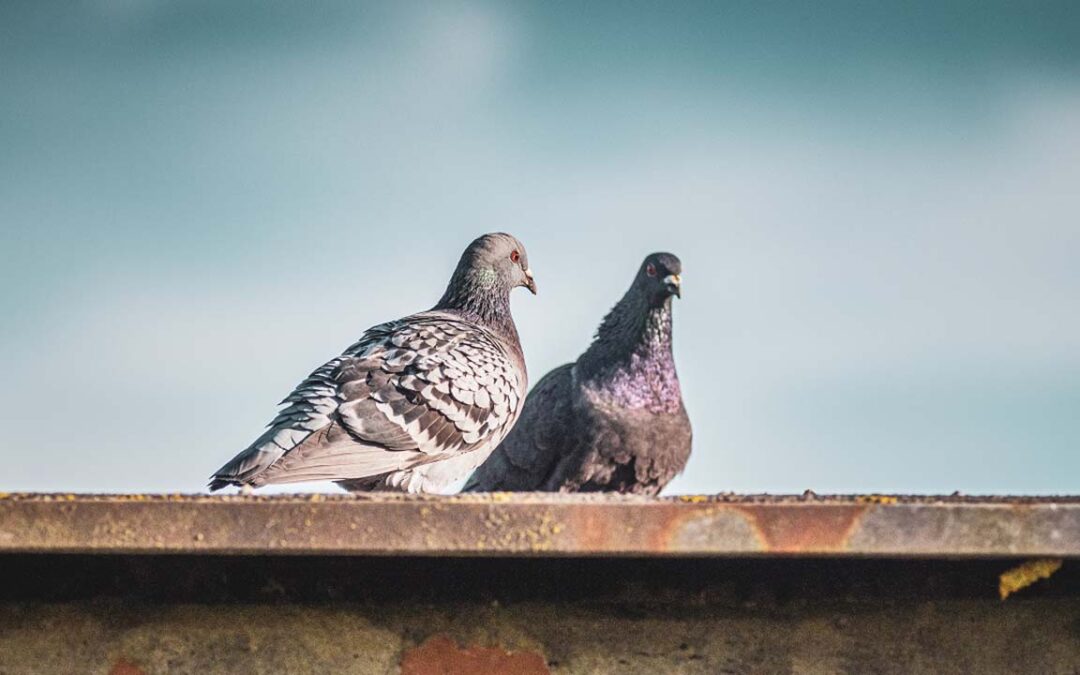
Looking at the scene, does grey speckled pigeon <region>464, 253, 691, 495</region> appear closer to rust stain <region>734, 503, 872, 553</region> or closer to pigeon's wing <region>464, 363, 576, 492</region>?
pigeon's wing <region>464, 363, 576, 492</region>

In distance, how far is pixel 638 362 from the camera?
7.01m

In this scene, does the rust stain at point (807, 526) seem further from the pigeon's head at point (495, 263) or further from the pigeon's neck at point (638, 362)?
the pigeon's head at point (495, 263)

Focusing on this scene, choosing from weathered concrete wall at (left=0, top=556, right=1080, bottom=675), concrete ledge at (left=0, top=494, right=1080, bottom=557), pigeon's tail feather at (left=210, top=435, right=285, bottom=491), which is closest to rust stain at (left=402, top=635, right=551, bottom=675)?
weathered concrete wall at (left=0, top=556, right=1080, bottom=675)

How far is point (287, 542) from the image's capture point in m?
2.71

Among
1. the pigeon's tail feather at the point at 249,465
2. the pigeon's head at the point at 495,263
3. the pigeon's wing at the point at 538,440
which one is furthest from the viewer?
the pigeon's head at the point at 495,263

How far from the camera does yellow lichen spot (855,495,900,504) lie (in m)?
2.79

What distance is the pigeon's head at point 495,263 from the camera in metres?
7.89

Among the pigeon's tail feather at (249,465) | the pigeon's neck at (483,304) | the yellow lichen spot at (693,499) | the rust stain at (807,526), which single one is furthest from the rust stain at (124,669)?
the pigeon's neck at (483,304)

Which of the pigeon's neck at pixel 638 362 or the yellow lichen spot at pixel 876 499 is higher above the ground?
the pigeon's neck at pixel 638 362

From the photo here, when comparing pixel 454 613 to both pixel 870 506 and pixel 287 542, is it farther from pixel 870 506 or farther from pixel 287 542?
pixel 870 506

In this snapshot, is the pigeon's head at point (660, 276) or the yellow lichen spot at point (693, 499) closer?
the yellow lichen spot at point (693, 499)

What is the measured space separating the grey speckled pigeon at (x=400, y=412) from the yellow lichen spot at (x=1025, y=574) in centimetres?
344

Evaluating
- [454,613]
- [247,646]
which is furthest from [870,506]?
[247,646]

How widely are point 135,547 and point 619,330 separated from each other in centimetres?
464
